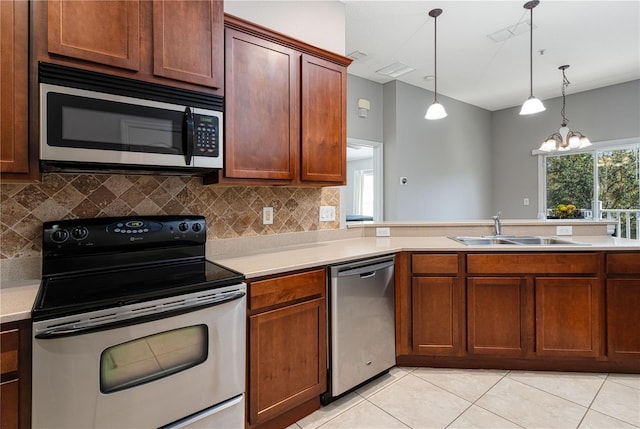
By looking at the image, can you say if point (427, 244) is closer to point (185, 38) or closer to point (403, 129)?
point (185, 38)

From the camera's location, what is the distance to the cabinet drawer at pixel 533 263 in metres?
2.23

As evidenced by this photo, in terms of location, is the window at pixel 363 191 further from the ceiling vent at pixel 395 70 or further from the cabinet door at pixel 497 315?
the cabinet door at pixel 497 315

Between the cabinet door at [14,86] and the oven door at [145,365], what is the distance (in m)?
0.67

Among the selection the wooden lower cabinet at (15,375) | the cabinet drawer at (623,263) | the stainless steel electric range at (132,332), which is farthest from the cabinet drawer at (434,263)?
the wooden lower cabinet at (15,375)

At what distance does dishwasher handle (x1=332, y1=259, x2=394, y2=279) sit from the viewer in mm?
1932

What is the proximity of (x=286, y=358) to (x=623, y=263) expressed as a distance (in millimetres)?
2327

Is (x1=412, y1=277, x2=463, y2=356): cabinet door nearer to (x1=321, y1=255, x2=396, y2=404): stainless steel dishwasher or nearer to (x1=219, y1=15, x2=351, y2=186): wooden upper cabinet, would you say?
(x1=321, y1=255, x2=396, y2=404): stainless steel dishwasher

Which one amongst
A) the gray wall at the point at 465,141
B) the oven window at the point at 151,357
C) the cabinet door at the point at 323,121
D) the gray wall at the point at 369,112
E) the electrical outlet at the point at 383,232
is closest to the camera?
the oven window at the point at 151,357

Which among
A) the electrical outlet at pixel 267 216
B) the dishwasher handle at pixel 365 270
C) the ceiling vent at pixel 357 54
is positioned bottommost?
the dishwasher handle at pixel 365 270

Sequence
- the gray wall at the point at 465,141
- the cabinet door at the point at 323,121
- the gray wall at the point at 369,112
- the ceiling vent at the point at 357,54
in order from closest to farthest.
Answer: the cabinet door at the point at 323,121 → the ceiling vent at the point at 357,54 → the gray wall at the point at 369,112 → the gray wall at the point at 465,141

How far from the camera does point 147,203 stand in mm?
1846

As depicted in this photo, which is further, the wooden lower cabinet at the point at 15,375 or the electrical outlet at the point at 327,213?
the electrical outlet at the point at 327,213

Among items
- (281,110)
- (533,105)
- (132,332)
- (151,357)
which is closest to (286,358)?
(151,357)

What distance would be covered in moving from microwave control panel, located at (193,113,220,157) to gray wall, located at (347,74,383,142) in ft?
9.50
